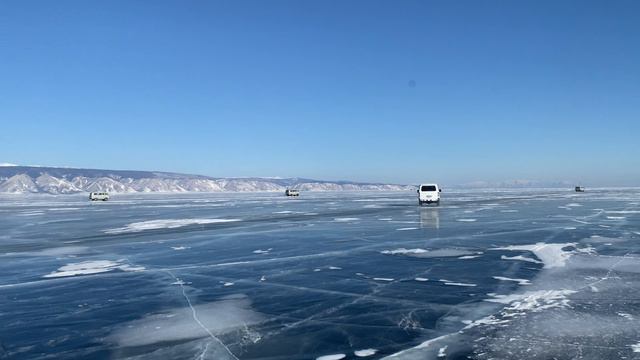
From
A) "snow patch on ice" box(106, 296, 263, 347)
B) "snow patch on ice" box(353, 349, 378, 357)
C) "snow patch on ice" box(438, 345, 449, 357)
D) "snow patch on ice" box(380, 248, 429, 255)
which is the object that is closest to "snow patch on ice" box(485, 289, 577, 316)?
"snow patch on ice" box(438, 345, 449, 357)

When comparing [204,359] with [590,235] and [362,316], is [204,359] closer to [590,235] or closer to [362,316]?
[362,316]

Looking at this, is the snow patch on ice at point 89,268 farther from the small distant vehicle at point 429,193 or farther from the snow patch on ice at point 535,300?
the small distant vehicle at point 429,193

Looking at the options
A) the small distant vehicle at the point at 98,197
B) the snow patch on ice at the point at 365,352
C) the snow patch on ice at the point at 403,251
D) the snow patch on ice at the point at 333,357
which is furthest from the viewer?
the small distant vehicle at the point at 98,197

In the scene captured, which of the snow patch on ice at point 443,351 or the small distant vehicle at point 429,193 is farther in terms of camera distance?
the small distant vehicle at point 429,193

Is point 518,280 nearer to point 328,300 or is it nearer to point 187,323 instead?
point 328,300

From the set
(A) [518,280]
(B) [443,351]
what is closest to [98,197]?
(A) [518,280]

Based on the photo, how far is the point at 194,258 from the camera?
17.1 meters

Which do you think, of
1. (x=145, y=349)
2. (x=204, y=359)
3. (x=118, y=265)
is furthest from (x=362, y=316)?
(x=118, y=265)

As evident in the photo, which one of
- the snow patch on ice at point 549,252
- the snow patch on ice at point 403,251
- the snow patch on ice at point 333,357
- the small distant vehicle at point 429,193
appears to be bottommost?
the snow patch on ice at point 333,357

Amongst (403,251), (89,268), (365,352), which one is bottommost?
(89,268)

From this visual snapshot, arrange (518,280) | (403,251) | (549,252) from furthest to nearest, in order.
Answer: (403,251)
(549,252)
(518,280)

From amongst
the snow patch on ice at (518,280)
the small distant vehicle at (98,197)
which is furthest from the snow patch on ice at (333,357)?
the small distant vehicle at (98,197)

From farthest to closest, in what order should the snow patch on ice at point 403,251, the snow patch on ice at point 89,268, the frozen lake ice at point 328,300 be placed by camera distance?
1. the snow patch on ice at point 403,251
2. the snow patch on ice at point 89,268
3. the frozen lake ice at point 328,300

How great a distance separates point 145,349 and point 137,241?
16.1 metres
